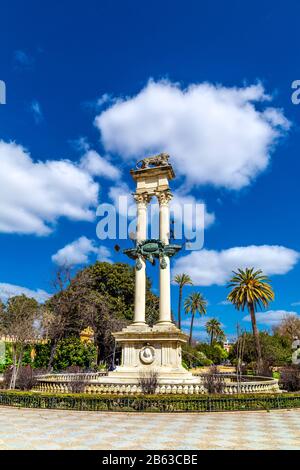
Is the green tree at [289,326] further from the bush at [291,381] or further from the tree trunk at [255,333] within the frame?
the bush at [291,381]

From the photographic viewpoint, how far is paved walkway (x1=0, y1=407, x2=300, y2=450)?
863 centimetres

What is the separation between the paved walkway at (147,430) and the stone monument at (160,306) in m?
6.44

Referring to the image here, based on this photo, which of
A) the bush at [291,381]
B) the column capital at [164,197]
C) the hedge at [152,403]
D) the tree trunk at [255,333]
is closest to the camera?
the hedge at [152,403]

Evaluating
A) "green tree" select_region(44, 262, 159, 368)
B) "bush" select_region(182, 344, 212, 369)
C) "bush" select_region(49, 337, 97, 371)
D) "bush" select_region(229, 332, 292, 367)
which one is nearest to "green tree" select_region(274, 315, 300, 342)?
"bush" select_region(229, 332, 292, 367)

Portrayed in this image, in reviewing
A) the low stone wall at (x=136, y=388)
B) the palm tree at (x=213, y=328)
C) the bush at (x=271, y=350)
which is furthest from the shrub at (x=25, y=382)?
the palm tree at (x=213, y=328)

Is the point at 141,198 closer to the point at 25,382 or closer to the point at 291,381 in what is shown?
the point at 25,382

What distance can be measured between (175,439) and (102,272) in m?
47.5

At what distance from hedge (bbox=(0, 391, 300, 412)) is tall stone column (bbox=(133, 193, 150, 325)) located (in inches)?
325

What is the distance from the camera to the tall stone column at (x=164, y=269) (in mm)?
22891

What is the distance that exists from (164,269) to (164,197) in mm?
5159

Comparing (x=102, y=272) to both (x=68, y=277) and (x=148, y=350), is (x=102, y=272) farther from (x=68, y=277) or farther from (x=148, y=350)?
(x=148, y=350)

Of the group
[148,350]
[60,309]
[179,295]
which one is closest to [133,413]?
[148,350]

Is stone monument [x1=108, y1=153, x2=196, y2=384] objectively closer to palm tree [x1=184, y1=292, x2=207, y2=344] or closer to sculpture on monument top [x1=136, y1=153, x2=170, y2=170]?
sculpture on monument top [x1=136, y1=153, x2=170, y2=170]

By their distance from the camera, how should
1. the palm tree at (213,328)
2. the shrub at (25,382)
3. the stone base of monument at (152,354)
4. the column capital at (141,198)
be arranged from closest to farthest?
the shrub at (25,382), the stone base of monument at (152,354), the column capital at (141,198), the palm tree at (213,328)
